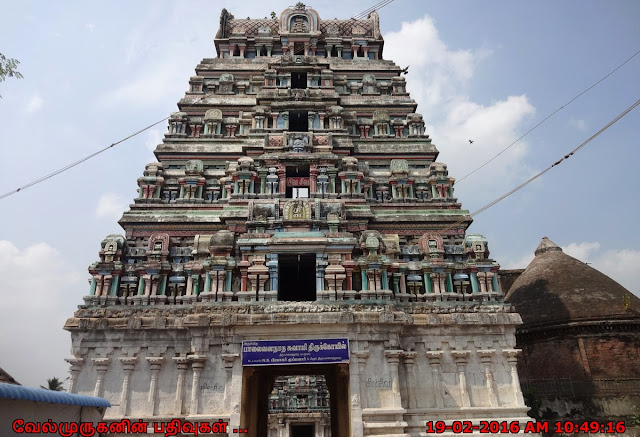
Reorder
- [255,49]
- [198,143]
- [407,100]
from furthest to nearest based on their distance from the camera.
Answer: [255,49] < [407,100] < [198,143]

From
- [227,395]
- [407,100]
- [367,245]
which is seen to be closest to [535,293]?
[407,100]

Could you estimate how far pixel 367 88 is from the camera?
2923 cm

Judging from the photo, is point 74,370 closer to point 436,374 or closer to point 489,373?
point 436,374

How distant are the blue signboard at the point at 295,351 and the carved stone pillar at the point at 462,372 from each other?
428 centimetres

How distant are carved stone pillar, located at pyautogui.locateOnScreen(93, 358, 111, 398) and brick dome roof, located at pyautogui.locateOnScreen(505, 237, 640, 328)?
892 inches

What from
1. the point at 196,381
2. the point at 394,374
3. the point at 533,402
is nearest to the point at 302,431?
the point at 533,402

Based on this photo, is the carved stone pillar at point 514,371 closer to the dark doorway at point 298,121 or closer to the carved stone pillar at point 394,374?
the carved stone pillar at point 394,374

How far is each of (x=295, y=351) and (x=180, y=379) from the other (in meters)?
4.20

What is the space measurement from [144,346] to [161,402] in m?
2.05

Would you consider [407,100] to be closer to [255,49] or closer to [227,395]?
[255,49]

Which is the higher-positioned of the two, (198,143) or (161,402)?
(198,143)

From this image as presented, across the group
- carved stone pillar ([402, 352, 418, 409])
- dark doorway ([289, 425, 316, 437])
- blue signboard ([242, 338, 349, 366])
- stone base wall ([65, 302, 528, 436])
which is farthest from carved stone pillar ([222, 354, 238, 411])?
dark doorway ([289, 425, 316, 437])

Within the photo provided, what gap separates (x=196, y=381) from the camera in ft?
51.5

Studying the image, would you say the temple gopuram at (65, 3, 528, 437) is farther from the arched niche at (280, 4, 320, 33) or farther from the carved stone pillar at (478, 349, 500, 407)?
the arched niche at (280, 4, 320, 33)
